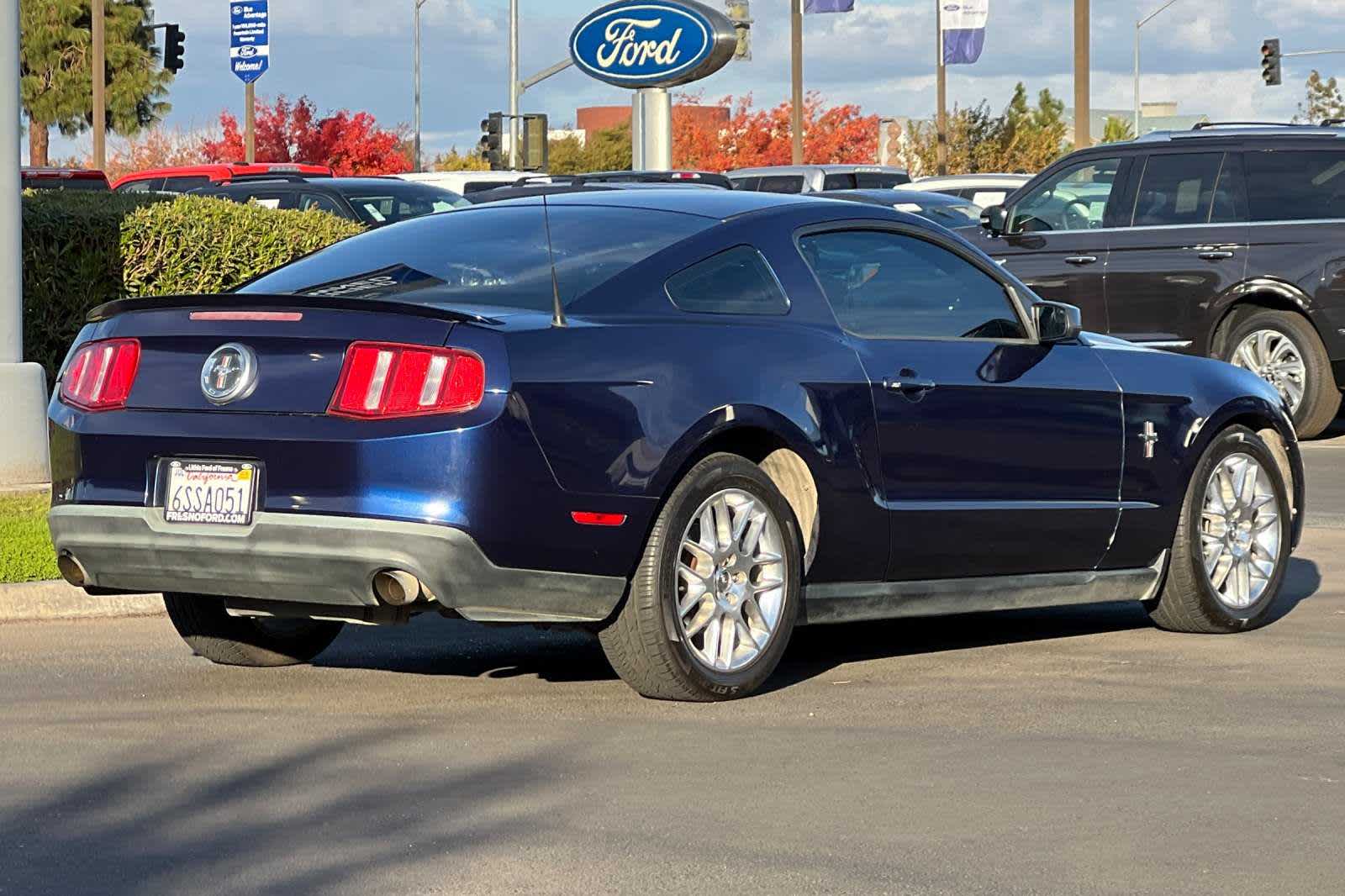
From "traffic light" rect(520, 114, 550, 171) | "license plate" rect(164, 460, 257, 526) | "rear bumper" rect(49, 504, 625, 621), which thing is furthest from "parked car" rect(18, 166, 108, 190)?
"license plate" rect(164, 460, 257, 526)

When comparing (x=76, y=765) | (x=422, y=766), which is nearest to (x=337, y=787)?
(x=422, y=766)

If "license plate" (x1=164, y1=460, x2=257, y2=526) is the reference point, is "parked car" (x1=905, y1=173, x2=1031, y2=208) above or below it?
above

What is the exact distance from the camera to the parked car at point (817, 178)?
30.5 meters

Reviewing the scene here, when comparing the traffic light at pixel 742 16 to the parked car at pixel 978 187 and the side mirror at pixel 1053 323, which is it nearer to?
the parked car at pixel 978 187

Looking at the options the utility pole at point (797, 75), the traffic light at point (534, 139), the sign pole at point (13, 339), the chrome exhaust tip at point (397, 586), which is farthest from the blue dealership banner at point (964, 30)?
the chrome exhaust tip at point (397, 586)

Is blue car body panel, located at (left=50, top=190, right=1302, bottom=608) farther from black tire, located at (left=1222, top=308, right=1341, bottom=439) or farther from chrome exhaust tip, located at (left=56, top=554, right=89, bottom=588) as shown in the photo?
black tire, located at (left=1222, top=308, right=1341, bottom=439)

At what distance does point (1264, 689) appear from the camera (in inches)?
305

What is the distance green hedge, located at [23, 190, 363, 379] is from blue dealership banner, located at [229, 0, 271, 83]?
112ft

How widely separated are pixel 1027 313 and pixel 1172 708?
5.80ft

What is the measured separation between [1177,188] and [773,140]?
58.0 meters

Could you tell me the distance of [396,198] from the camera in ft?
74.5

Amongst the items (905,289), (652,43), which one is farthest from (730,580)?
(652,43)

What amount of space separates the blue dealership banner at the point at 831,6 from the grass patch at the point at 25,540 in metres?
39.1

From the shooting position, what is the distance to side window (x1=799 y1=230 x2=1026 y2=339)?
7.98 meters
